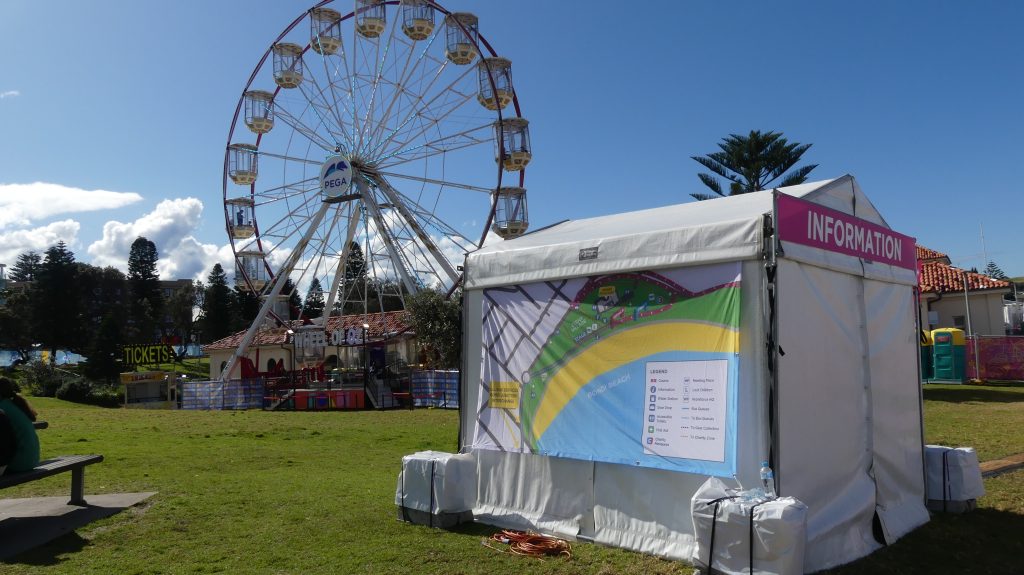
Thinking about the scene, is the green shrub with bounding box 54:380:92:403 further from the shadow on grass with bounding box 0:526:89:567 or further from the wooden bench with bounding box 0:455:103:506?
the shadow on grass with bounding box 0:526:89:567

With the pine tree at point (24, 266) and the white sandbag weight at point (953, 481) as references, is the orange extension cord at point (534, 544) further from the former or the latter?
the pine tree at point (24, 266)

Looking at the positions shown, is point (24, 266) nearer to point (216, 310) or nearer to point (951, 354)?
point (216, 310)

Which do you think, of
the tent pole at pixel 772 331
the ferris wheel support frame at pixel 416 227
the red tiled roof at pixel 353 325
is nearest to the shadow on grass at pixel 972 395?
the ferris wheel support frame at pixel 416 227

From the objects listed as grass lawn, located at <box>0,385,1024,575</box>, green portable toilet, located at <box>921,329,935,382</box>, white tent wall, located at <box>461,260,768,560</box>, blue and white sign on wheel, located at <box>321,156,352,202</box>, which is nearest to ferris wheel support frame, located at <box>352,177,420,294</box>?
blue and white sign on wheel, located at <box>321,156,352,202</box>

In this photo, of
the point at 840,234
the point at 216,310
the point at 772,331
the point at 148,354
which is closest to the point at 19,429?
the point at 772,331

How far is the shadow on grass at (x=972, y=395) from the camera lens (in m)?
21.2

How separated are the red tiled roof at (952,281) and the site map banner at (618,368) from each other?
3037 centimetres

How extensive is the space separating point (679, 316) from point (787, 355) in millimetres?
874

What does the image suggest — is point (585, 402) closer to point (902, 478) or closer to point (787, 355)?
point (787, 355)

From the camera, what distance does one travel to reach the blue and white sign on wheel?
1067 inches

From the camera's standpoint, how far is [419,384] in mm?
27453

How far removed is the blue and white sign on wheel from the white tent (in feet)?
66.0

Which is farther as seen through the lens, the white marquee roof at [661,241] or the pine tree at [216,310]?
the pine tree at [216,310]

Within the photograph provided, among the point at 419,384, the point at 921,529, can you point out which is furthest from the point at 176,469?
the point at 419,384
